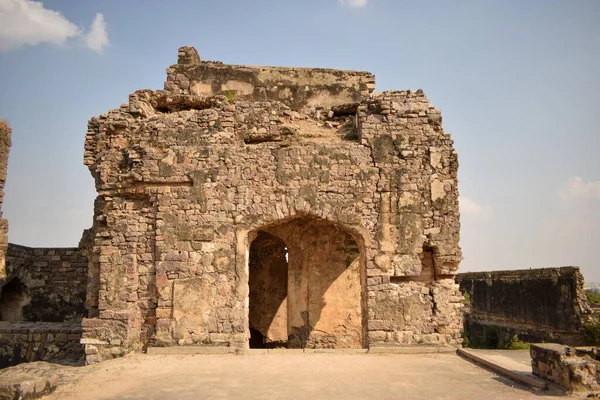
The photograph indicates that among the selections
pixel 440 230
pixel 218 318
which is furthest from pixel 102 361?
pixel 440 230

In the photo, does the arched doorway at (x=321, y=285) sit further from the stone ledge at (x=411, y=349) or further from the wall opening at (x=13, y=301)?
the wall opening at (x=13, y=301)

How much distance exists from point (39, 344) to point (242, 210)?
5.31m

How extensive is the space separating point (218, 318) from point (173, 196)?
226 cm

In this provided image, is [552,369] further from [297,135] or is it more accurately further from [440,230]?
[297,135]

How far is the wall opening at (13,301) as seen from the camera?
44.3 feet

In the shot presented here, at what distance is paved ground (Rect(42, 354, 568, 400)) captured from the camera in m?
5.36

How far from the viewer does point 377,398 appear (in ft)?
16.9

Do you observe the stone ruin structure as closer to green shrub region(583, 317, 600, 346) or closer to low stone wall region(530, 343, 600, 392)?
low stone wall region(530, 343, 600, 392)

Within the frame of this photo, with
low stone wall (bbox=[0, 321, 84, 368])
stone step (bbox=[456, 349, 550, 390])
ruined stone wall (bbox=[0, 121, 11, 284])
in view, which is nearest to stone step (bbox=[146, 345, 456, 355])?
stone step (bbox=[456, 349, 550, 390])

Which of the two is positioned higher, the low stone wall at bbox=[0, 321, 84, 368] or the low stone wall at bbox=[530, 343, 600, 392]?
the low stone wall at bbox=[530, 343, 600, 392]

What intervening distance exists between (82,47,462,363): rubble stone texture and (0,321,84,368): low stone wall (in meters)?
1.94

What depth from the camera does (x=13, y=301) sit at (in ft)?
44.7

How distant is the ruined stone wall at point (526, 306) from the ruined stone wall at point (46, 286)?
12.4 m

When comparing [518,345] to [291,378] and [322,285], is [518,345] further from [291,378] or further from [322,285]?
[291,378]
